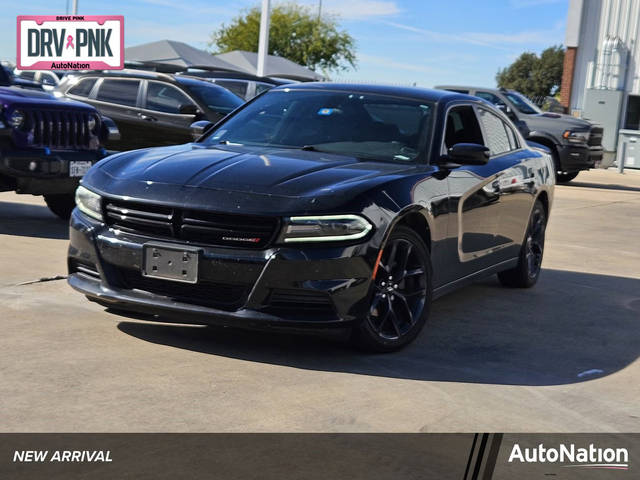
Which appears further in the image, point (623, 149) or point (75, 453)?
point (623, 149)

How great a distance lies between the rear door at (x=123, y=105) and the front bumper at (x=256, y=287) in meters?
8.91

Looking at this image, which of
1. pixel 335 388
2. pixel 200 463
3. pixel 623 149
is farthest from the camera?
pixel 623 149

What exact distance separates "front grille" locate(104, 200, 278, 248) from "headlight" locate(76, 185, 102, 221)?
242mm

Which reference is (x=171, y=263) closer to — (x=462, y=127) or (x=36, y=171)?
(x=462, y=127)

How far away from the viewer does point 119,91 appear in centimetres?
1441

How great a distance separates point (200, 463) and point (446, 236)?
2.96 metres

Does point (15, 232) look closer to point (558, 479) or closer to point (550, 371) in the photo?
point (550, 371)

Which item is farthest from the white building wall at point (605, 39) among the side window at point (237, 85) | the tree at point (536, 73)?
the tree at point (536, 73)

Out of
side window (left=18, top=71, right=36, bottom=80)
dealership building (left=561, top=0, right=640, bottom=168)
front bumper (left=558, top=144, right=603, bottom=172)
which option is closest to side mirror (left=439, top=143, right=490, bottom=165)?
front bumper (left=558, top=144, right=603, bottom=172)

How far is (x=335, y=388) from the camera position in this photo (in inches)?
193

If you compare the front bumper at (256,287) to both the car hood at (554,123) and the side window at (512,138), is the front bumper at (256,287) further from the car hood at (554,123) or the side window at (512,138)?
the car hood at (554,123)

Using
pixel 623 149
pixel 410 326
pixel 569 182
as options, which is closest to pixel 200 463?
pixel 410 326

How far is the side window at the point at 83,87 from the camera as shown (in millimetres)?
14375

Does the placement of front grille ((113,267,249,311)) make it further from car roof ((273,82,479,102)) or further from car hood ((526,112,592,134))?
car hood ((526,112,592,134))
